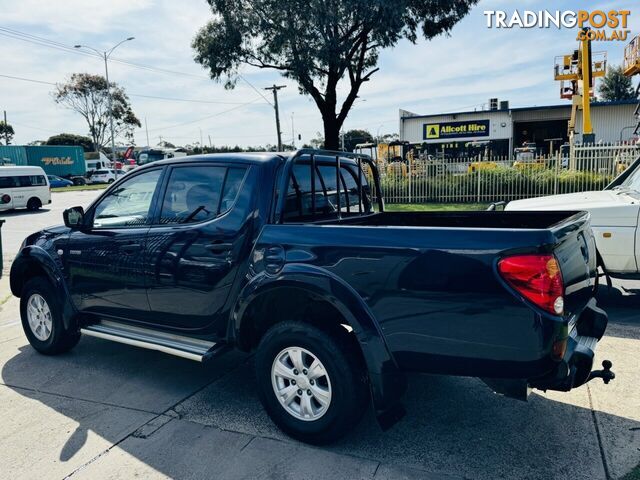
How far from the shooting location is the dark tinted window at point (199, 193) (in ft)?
11.9

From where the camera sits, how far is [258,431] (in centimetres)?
335

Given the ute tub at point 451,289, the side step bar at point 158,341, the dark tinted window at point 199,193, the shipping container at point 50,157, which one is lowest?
the side step bar at point 158,341

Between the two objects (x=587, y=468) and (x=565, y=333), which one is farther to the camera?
(x=587, y=468)

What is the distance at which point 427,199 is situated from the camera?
1820 centimetres

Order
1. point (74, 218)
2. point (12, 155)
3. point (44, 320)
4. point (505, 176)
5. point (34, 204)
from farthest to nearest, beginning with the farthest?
point (12, 155)
point (34, 204)
point (505, 176)
point (44, 320)
point (74, 218)

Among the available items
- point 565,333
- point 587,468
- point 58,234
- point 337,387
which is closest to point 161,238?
point 58,234

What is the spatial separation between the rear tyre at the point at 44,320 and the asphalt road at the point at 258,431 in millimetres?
303

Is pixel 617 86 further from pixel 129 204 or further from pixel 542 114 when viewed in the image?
pixel 129 204

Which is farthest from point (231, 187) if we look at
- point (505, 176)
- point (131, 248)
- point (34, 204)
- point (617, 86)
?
point (617, 86)

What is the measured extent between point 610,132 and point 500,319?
128 ft

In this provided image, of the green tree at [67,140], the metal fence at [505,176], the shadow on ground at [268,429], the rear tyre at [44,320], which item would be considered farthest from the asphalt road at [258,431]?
the green tree at [67,140]

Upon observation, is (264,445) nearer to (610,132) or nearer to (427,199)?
(427,199)

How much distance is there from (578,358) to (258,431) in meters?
2.03

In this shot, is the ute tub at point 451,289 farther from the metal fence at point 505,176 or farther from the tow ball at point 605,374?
the metal fence at point 505,176
